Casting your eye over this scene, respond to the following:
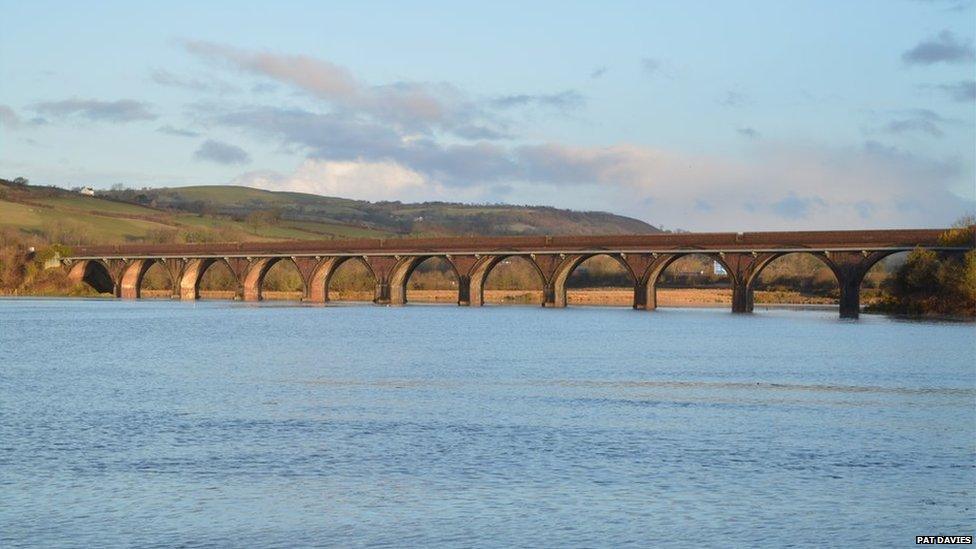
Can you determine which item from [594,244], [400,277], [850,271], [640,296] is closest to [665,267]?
[640,296]

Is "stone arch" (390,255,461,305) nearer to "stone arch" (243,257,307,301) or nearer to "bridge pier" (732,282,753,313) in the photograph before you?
"stone arch" (243,257,307,301)

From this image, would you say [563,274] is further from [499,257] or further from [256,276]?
[256,276]

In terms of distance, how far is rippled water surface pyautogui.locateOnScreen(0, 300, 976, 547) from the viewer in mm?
17406

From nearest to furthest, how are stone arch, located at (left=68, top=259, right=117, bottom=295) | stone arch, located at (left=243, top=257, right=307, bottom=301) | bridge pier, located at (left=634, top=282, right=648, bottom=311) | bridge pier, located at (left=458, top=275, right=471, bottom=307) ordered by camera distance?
bridge pier, located at (left=634, top=282, right=648, bottom=311) → bridge pier, located at (left=458, top=275, right=471, bottom=307) → stone arch, located at (left=243, top=257, right=307, bottom=301) → stone arch, located at (left=68, top=259, right=117, bottom=295)

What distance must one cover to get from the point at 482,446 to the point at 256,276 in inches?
3703

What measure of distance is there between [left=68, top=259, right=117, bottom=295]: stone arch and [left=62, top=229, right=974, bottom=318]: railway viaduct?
0.33 feet

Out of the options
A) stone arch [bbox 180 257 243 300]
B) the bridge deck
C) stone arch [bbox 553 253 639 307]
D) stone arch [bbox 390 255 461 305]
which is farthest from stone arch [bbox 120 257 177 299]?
stone arch [bbox 553 253 639 307]

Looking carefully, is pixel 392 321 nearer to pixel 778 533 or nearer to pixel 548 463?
pixel 548 463

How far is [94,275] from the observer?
132 metres

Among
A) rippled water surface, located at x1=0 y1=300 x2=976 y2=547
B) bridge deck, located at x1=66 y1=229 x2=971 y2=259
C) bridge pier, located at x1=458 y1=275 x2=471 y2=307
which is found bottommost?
rippled water surface, located at x1=0 y1=300 x2=976 y2=547

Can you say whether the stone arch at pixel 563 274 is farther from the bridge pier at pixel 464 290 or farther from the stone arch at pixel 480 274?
the bridge pier at pixel 464 290

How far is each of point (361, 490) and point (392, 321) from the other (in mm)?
54428

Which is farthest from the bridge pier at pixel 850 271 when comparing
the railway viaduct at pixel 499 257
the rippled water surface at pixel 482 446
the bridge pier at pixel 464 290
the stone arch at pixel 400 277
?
the stone arch at pixel 400 277

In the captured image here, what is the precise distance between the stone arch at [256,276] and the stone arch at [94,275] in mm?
17953
